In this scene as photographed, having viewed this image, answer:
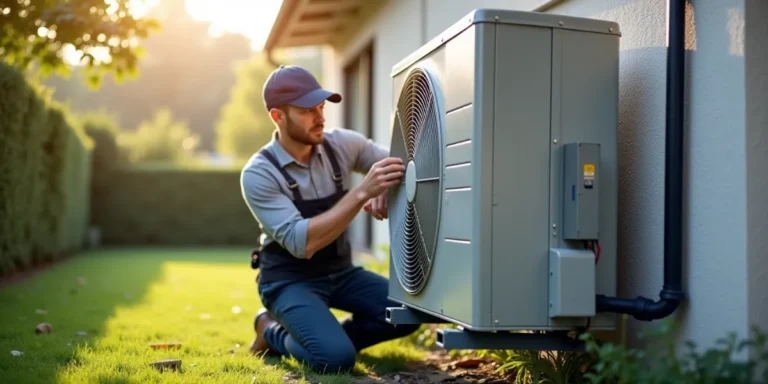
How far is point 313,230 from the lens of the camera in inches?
132

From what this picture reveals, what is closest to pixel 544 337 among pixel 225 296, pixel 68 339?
pixel 68 339

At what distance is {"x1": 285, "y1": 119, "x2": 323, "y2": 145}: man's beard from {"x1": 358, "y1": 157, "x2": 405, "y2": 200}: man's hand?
55 cm

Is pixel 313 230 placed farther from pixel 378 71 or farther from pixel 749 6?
pixel 378 71

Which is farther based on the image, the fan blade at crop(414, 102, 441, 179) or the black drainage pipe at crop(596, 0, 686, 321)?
the fan blade at crop(414, 102, 441, 179)

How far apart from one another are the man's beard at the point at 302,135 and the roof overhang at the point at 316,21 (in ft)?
12.7

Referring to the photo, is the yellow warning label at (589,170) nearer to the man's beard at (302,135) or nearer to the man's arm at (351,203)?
the man's arm at (351,203)

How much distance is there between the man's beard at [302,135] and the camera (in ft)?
11.9

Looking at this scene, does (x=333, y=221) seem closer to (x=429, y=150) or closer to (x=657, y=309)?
(x=429, y=150)

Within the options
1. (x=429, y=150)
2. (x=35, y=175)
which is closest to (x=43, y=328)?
(x=429, y=150)

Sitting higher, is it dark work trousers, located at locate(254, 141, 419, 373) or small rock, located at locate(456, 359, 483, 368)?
dark work trousers, located at locate(254, 141, 419, 373)

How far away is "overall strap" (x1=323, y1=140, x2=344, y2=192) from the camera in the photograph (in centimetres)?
378

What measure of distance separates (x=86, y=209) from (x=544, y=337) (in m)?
10.9

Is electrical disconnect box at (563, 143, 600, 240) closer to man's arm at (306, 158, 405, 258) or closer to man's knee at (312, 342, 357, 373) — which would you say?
man's arm at (306, 158, 405, 258)

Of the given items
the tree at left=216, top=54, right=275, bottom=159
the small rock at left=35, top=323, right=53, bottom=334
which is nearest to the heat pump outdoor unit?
the small rock at left=35, top=323, right=53, bottom=334
